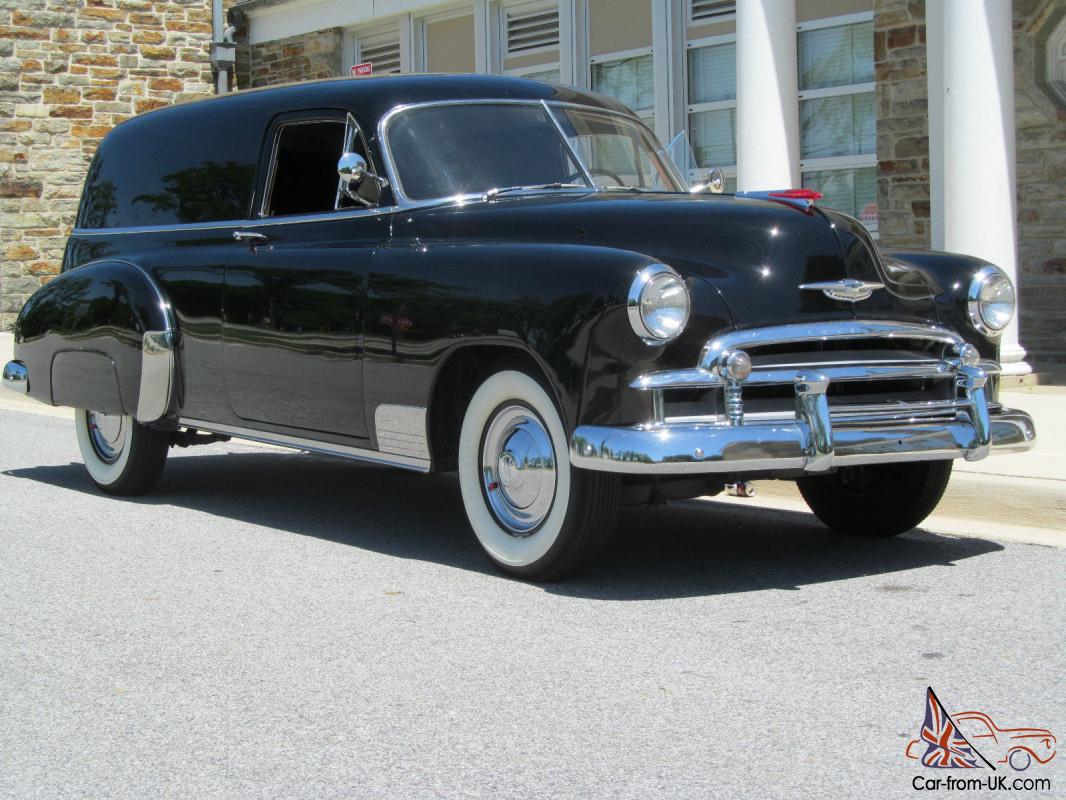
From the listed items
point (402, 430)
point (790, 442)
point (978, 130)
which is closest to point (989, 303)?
point (790, 442)

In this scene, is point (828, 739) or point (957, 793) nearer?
point (957, 793)

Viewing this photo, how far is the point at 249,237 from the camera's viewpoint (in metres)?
6.52

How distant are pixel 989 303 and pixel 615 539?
68.4 inches

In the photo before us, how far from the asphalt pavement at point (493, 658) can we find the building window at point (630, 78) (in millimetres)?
8774

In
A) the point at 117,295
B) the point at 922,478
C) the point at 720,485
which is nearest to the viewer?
the point at 720,485

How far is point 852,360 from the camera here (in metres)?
5.02

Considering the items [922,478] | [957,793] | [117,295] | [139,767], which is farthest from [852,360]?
[117,295]

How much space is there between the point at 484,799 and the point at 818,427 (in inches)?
81.4

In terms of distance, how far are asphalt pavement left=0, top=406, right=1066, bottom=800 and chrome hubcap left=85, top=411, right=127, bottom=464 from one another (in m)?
0.70

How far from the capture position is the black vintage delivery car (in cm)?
481

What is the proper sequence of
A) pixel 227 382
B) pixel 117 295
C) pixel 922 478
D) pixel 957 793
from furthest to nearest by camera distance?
pixel 117 295
pixel 227 382
pixel 922 478
pixel 957 793

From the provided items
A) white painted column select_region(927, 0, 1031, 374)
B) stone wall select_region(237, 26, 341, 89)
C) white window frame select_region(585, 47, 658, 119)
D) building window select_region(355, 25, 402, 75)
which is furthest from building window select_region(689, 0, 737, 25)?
stone wall select_region(237, 26, 341, 89)

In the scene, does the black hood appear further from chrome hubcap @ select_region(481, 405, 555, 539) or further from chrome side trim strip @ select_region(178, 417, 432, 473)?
chrome side trim strip @ select_region(178, 417, 432, 473)

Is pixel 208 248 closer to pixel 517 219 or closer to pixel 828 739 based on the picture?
pixel 517 219
